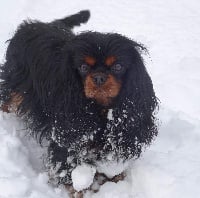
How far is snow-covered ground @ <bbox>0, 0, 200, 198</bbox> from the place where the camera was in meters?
3.54

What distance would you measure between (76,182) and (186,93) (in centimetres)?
209

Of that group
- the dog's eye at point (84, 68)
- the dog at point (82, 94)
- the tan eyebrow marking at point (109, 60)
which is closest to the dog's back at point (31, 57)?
the dog at point (82, 94)

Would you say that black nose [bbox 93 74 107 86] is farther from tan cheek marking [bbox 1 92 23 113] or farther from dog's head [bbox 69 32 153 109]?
tan cheek marking [bbox 1 92 23 113]

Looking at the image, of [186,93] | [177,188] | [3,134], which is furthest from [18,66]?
[186,93]

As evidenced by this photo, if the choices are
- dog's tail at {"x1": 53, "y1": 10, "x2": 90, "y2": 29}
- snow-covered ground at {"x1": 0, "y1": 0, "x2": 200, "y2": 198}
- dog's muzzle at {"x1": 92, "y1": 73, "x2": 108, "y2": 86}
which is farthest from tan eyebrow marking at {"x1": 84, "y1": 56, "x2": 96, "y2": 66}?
dog's tail at {"x1": 53, "y1": 10, "x2": 90, "y2": 29}

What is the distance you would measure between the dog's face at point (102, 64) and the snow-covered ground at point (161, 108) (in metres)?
0.80

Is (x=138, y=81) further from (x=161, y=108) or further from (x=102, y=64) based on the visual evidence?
(x=161, y=108)

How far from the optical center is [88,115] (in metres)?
→ 3.43

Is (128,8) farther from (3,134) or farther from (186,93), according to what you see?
(3,134)

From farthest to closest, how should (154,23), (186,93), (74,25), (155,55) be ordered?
(154,23) → (155,55) → (186,93) → (74,25)

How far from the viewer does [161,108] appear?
4.67 meters

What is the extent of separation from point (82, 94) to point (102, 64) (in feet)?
1.06

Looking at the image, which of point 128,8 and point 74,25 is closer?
point 74,25

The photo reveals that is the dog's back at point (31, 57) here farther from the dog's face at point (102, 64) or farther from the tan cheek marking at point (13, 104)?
the dog's face at point (102, 64)
